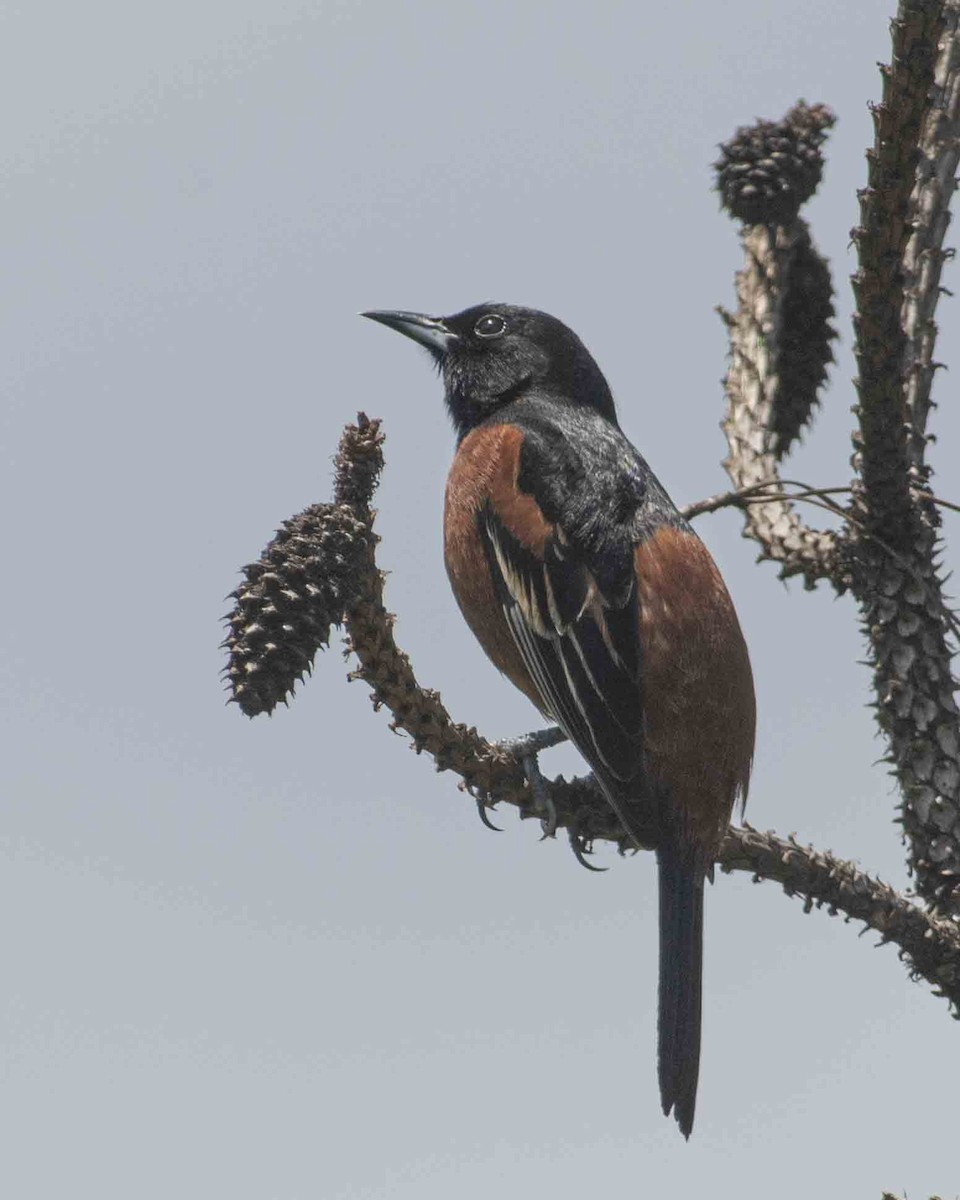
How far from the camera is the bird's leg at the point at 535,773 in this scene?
14.4ft

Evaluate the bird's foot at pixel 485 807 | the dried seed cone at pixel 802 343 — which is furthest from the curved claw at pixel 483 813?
the dried seed cone at pixel 802 343

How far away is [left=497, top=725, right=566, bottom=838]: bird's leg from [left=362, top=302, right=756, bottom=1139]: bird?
0.13 meters

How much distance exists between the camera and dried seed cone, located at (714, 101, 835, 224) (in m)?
5.50

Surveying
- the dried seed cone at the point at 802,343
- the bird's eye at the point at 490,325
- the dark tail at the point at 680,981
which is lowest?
the dark tail at the point at 680,981

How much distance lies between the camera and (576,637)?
4734mm

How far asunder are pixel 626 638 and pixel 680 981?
100 centimetres

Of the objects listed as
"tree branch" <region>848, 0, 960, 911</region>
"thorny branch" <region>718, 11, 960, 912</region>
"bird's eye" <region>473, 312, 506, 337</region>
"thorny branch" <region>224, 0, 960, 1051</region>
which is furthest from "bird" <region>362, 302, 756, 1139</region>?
"bird's eye" <region>473, 312, 506, 337</region>

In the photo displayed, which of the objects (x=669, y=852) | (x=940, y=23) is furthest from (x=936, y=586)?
(x=940, y=23)

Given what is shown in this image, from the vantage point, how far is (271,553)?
3.67 m

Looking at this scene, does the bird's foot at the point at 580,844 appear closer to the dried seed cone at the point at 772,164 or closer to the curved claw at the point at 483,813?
the curved claw at the point at 483,813

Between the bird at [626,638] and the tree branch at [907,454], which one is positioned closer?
the tree branch at [907,454]

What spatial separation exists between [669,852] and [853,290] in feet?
5.43

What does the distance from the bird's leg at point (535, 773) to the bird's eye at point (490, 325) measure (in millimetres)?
2218

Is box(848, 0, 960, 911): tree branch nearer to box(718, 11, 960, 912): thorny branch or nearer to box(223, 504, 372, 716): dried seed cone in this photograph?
box(718, 11, 960, 912): thorny branch
